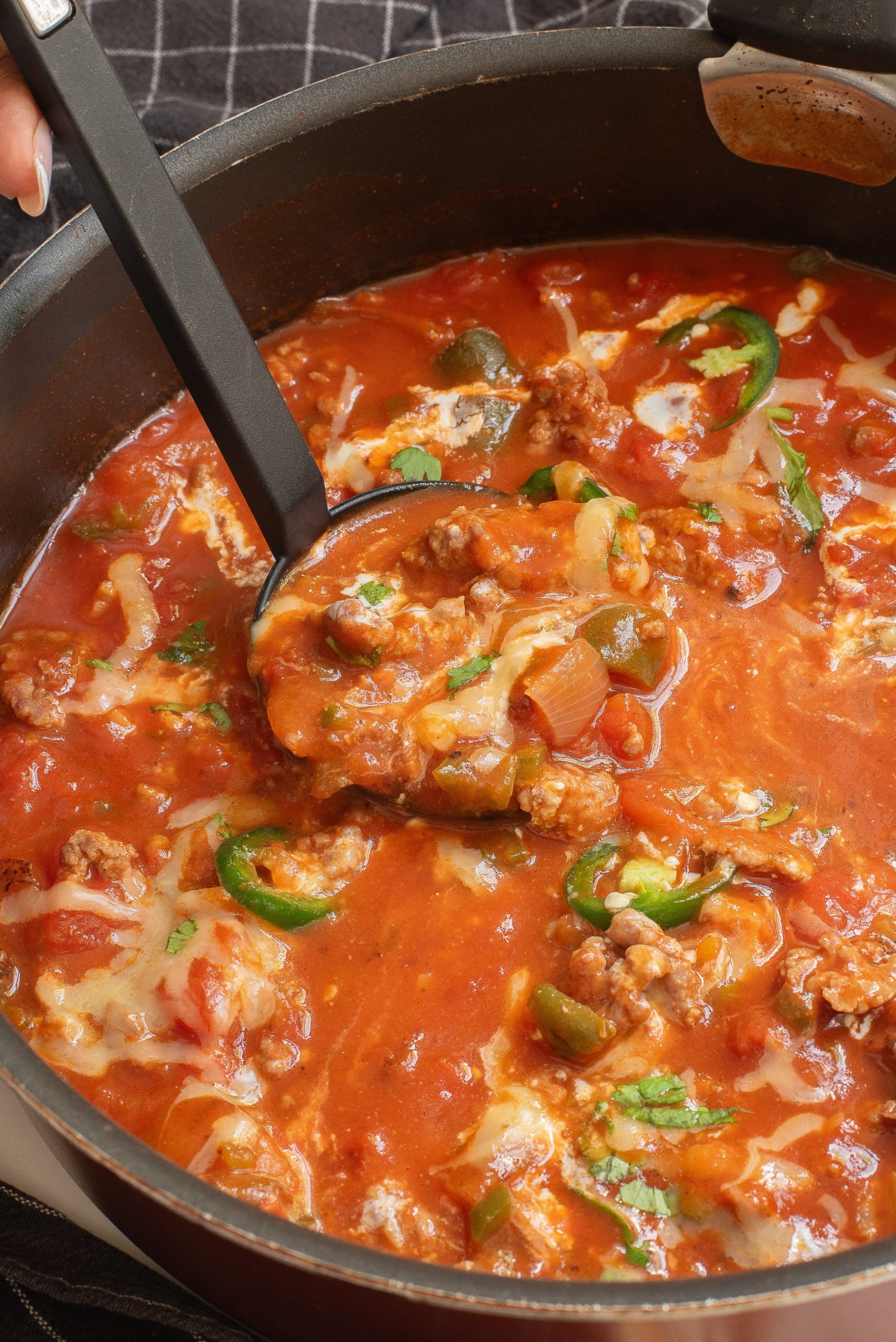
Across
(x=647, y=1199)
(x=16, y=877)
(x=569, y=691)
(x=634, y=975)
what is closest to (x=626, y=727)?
(x=569, y=691)

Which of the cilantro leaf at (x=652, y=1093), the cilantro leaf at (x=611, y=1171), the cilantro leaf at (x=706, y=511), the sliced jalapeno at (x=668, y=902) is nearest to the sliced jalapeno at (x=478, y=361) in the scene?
the cilantro leaf at (x=706, y=511)

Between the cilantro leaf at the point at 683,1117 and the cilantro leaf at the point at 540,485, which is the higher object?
the cilantro leaf at the point at 540,485

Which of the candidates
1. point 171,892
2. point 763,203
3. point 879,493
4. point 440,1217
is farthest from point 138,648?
point 763,203

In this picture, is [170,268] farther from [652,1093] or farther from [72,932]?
[652,1093]

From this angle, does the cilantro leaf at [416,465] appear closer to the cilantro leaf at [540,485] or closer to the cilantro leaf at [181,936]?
the cilantro leaf at [540,485]

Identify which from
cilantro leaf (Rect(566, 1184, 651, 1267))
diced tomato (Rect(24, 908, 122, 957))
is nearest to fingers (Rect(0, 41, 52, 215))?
diced tomato (Rect(24, 908, 122, 957))

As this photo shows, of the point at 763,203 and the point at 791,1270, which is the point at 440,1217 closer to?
the point at 791,1270

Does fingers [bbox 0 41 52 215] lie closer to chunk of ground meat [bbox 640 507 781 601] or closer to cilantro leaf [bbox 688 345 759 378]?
chunk of ground meat [bbox 640 507 781 601]
